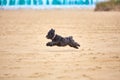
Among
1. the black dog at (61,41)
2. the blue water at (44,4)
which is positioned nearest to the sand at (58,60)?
the black dog at (61,41)

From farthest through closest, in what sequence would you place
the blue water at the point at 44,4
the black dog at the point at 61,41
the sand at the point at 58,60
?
1. the blue water at the point at 44,4
2. the black dog at the point at 61,41
3. the sand at the point at 58,60

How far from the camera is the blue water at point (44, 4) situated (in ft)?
87.6

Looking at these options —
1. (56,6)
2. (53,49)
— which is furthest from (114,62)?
(56,6)

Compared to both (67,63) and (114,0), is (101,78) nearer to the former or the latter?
(67,63)

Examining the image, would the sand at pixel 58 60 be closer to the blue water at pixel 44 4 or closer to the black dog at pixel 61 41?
the black dog at pixel 61 41

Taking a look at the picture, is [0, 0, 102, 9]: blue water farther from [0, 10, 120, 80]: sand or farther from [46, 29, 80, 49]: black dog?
[46, 29, 80, 49]: black dog

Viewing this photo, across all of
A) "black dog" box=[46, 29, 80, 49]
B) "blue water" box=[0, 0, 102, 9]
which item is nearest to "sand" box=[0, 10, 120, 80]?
"black dog" box=[46, 29, 80, 49]

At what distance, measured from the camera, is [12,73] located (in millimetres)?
6973

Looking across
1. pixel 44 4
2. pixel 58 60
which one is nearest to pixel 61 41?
pixel 58 60

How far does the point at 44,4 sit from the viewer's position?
2756 centimetres

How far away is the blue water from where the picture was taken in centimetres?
2670

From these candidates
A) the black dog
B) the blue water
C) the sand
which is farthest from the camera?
the blue water

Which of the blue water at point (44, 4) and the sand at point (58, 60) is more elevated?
the blue water at point (44, 4)

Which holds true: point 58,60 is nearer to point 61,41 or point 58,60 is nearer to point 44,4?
point 61,41
